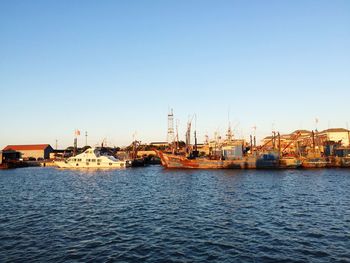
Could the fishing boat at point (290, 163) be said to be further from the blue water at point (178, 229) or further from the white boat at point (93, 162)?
the blue water at point (178, 229)

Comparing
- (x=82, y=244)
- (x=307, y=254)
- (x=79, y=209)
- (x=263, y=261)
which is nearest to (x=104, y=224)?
(x=82, y=244)

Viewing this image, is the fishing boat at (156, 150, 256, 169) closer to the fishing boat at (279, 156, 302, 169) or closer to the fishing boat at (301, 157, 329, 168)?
the fishing boat at (279, 156, 302, 169)

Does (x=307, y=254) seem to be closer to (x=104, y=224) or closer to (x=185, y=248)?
(x=185, y=248)

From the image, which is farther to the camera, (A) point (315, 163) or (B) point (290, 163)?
(A) point (315, 163)

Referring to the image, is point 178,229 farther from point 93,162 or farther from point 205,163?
point 93,162

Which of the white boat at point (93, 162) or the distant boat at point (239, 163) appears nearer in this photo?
the distant boat at point (239, 163)

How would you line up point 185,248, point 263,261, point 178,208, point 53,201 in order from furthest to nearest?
1. point 53,201
2. point 178,208
3. point 185,248
4. point 263,261

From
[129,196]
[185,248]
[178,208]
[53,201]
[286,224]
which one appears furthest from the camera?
[129,196]

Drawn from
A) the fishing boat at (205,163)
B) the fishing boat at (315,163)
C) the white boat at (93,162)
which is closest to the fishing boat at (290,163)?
the fishing boat at (315,163)

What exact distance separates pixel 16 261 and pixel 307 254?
20.4 meters

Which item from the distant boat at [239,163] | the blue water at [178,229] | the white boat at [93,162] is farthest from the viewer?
the white boat at [93,162]

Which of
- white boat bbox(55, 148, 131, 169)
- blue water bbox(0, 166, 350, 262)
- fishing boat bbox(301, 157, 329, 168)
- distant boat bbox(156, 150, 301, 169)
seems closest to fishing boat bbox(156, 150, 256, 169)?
distant boat bbox(156, 150, 301, 169)

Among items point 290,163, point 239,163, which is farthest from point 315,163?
point 239,163

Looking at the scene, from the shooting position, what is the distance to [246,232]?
26.8 metres
